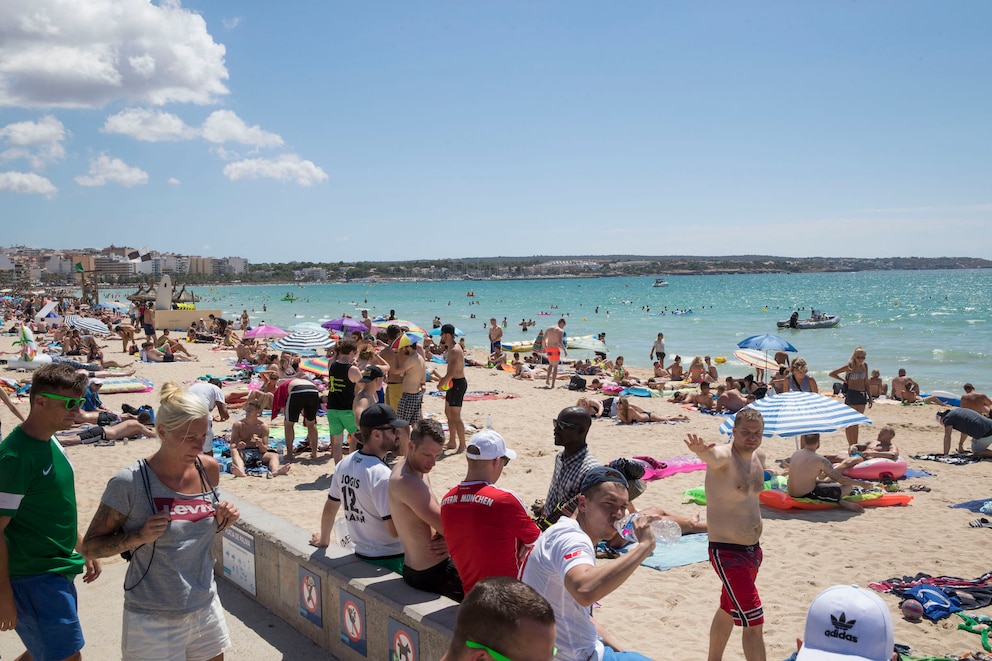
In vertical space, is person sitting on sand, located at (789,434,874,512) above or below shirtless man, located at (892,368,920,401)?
above

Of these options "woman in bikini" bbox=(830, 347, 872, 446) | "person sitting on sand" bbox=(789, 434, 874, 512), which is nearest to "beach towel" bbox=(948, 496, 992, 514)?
"person sitting on sand" bbox=(789, 434, 874, 512)

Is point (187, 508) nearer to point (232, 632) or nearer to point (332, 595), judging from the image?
point (332, 595)

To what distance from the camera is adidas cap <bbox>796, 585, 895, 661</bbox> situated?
2051mm

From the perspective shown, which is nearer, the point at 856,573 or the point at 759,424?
the point at 759,424

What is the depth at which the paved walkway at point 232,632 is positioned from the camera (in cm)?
389

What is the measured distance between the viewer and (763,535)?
21.4 ft

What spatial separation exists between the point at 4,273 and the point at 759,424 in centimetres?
13754

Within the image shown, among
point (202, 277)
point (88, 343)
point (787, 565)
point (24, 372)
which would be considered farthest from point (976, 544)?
Result: point (202, 277)

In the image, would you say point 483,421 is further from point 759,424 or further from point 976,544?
point 759,424

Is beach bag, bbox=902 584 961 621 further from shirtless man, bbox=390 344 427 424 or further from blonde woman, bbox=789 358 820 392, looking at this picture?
shirtless man, bbox=390 344 427 424

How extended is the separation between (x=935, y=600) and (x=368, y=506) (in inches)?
166

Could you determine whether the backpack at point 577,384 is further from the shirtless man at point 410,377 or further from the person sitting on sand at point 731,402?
the shirtless man at point 410,377

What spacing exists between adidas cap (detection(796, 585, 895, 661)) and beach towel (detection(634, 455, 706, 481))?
21.3 ft

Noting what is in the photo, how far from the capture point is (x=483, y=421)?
12289mm
